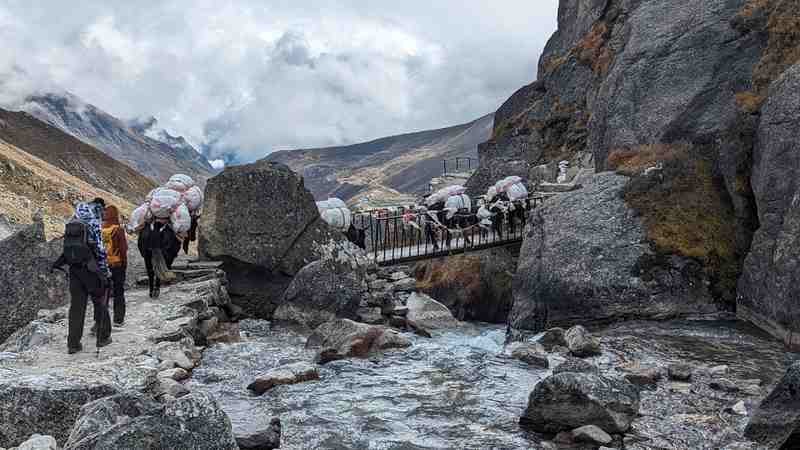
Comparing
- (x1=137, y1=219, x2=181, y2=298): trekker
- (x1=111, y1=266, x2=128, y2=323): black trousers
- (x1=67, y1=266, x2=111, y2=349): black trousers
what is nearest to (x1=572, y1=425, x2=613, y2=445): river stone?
(x1=67, y1=266, x2=111, y2=349): black trousers

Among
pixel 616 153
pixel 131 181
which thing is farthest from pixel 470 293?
pixel 131 181

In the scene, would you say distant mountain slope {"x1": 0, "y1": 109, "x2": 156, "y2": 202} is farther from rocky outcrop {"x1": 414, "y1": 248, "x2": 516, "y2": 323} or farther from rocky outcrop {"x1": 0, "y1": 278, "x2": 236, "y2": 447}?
rocky outcrop {"x1": 0, "y1": 278, "x2": 236, "y2": 447}

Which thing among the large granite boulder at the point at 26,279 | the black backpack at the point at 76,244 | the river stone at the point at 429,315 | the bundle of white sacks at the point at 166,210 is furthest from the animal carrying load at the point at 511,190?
the black backpack at the point at 76,244

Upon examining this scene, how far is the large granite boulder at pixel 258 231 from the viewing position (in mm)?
16266

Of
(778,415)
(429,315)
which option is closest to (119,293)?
(429,315)

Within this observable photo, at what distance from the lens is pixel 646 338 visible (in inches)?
464

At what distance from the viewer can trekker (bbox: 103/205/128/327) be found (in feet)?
37.6

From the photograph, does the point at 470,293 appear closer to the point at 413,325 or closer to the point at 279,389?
the point at 413,325

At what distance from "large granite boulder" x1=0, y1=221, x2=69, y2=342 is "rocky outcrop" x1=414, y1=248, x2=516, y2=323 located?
11.3 m

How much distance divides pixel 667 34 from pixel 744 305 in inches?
390

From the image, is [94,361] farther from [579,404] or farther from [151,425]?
[579,404]

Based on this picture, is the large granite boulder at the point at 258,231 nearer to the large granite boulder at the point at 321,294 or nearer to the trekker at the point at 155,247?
the large granite boulder at the point at 321,294

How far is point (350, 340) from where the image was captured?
12.5m

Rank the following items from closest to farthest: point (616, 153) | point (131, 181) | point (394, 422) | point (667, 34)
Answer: point (394, 422), point (616, 153), point (667, 34), point (131, 181)
